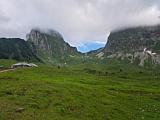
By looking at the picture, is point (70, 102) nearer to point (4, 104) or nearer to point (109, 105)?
point (109, 105)

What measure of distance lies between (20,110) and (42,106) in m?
5.54

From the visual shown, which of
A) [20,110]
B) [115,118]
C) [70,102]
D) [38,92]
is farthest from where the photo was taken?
[38,92]

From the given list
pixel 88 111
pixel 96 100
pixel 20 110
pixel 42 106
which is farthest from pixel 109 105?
pixel 20 110

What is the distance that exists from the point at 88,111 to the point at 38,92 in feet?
57.2

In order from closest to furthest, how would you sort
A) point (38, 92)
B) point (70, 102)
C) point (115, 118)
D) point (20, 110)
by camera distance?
point (20, 110), point (115, 118), point (70, 102), point (38, 92)

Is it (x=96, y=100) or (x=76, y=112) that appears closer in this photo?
(x=76, y=112)

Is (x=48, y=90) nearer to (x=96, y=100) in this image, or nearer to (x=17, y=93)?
(x=17, y=93)

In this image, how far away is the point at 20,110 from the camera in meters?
41.6

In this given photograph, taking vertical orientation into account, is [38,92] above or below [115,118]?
above

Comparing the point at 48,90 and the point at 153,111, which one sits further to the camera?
the point at 48,90

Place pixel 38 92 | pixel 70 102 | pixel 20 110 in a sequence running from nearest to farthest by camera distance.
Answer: pixel 20 110 < pixel 70 102 < pixel 38 92

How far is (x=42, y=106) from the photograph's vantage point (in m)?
45.8

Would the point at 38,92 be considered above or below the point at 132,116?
above

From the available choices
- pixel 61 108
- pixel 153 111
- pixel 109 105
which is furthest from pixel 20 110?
pixel 153 111
